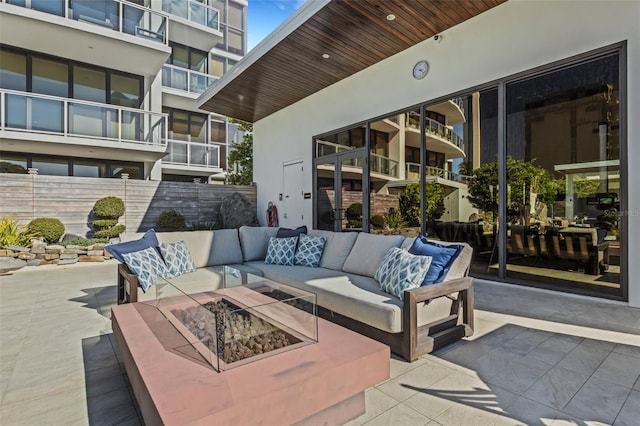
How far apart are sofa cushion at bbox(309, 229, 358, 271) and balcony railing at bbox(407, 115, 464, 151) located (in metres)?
2.61

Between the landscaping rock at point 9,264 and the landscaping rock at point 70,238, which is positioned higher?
the landscaping rock at point 70,238

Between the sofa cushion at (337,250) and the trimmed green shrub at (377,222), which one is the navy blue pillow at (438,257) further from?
the trimmed green shrub at (377,222)

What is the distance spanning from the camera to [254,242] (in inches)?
189

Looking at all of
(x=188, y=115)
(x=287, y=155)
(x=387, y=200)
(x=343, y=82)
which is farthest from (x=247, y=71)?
(x=188, y=115)

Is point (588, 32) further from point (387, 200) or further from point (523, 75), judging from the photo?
point (387, 200)

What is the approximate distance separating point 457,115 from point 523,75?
104cm

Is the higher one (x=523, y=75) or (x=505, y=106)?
(x=523, y=75)

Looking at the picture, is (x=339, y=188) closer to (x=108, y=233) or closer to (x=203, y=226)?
(x=203, y=226)

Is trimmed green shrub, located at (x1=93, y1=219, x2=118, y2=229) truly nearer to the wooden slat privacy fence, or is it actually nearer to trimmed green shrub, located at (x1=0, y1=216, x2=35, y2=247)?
the wooden slat privacy fence

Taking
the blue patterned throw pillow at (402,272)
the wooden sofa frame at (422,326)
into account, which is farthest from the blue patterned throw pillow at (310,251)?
the blue patterned throw pillow at (402,272)

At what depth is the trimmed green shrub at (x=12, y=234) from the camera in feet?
20.9

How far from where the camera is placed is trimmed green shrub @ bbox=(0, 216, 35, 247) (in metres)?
6.36

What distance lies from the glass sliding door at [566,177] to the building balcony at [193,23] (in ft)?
36.3

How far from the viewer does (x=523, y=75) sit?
4.49 metres
